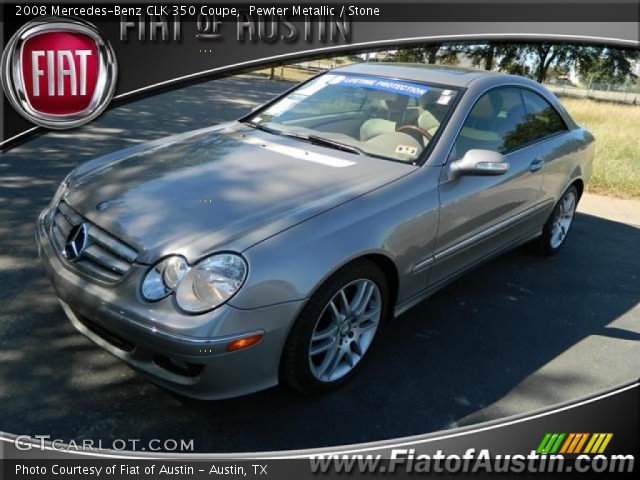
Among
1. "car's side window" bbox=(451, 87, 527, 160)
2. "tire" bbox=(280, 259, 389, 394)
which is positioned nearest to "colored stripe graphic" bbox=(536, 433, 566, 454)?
"tire" bbox=(280, 259, 389, 394)

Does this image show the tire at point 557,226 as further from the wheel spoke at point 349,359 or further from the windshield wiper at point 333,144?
the wheel spoke at point 349,359

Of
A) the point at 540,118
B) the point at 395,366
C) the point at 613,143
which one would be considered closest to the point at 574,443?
the point at 395,366

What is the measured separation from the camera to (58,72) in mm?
4684

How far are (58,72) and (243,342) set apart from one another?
3656 millimetres

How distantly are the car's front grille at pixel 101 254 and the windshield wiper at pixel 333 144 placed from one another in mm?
1447

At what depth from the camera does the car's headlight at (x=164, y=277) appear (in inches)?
89.3

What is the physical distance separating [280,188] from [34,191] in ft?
10.3

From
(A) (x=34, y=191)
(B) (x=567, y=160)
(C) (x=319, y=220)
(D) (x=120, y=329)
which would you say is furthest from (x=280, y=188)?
(A) (x=34, y=191)

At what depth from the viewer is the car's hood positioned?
2.41m

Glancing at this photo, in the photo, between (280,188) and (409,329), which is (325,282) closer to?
(280,188)

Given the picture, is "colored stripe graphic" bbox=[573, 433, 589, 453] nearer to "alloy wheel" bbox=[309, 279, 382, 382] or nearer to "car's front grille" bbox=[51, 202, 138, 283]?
"alloy wheel" bbox=[309, 279, 382, 382]

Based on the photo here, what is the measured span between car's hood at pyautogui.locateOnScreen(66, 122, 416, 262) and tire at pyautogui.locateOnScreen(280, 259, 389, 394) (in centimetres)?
37

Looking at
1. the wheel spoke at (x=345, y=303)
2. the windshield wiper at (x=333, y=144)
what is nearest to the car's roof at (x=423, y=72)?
the windshield wiper at (x=333, y=144)

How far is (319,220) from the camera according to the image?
251 cm
